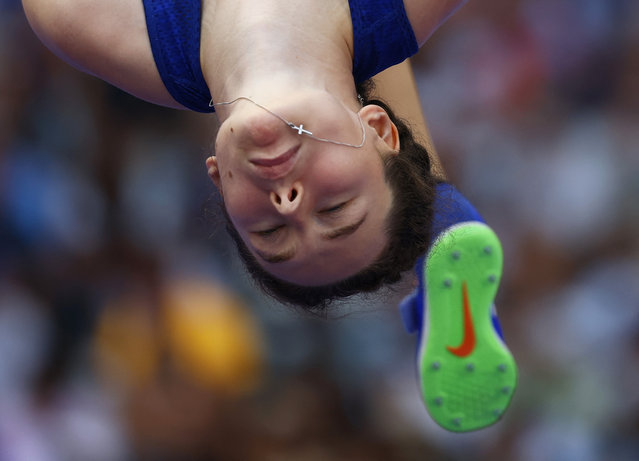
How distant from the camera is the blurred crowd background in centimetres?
271

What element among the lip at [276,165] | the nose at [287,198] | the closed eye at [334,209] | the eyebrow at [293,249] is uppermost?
the lip at [276,165]

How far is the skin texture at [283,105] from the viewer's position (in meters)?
1.18

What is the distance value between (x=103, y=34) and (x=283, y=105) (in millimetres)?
404

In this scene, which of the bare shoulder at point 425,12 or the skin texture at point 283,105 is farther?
the bare shoulder at point 425,12

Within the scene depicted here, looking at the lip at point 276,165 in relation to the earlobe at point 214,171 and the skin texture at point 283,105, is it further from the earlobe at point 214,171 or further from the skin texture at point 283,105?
the earlobe at point 214,171

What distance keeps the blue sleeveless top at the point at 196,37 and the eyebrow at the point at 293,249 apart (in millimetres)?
308

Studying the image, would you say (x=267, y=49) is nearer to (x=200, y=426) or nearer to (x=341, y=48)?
(x=341, y=48)

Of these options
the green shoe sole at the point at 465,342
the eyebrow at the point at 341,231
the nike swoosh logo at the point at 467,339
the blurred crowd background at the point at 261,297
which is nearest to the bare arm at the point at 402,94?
the green shoe sole at the point at 465,342

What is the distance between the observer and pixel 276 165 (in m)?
1.17

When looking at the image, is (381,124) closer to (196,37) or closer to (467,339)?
(196,37)

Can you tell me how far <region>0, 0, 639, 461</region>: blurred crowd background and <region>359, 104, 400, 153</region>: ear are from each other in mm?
1334

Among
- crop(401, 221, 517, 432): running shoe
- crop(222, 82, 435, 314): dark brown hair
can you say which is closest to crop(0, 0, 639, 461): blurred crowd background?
crop(401, 221, 517, 432): running shoe

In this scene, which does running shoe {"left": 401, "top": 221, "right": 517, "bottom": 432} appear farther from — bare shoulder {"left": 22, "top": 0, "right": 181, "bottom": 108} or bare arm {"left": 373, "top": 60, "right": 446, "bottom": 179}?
bare shoulder {"left": 22, "top": 0, "right": 181, "bottom": 108}

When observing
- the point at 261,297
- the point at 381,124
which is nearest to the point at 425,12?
the point at 381,124
